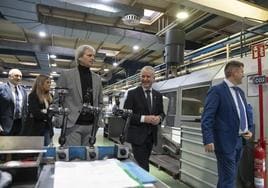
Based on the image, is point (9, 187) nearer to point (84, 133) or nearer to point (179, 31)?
point (84, 133)

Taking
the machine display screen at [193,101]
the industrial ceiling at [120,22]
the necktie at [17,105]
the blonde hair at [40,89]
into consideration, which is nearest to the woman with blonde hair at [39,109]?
the blonde hair at [40,89]

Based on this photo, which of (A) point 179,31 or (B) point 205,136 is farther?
(A) point 179,31

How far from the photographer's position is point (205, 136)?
2252mm

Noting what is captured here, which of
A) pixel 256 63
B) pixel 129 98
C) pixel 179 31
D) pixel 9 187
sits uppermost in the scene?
pixel 179 31

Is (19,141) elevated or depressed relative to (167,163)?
elevated

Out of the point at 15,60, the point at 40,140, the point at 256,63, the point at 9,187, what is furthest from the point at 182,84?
the point at 15,60

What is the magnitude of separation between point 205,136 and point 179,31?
11.1ft

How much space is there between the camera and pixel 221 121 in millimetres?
2297

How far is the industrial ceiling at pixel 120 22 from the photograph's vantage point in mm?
4195

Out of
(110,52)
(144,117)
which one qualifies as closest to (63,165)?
(144,117)

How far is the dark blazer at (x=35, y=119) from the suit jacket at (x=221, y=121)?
169cm

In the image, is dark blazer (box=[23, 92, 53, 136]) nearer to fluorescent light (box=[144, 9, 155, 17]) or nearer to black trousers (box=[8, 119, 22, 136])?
→ black trousers (box=[8, 119, 22, 136])

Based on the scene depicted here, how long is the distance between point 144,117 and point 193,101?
197 centimetres

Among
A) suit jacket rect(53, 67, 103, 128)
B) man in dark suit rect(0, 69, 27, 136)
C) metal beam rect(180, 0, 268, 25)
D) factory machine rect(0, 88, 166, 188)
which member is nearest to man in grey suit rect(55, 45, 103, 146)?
suit jacket rect(53, 67, 103, 128)
